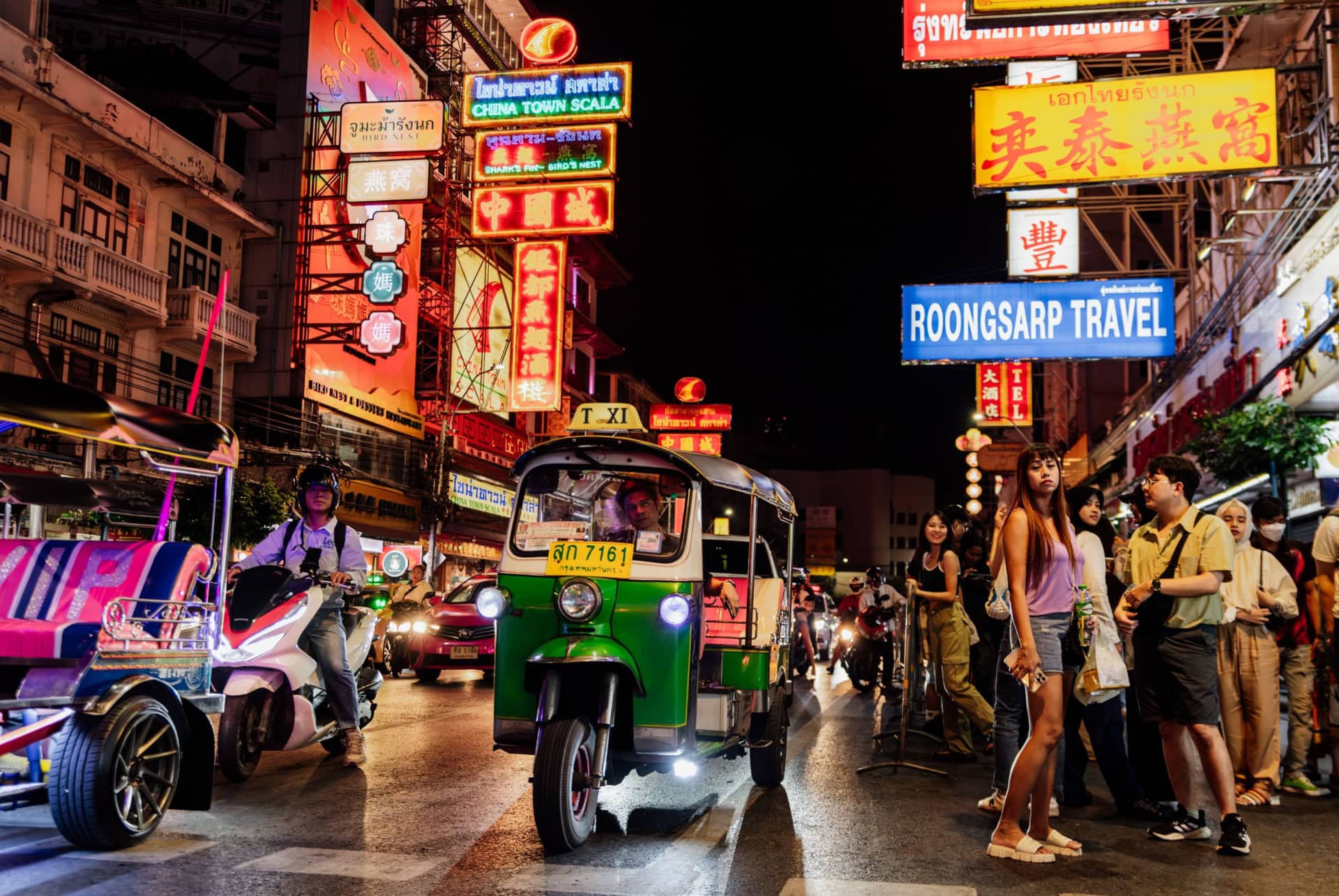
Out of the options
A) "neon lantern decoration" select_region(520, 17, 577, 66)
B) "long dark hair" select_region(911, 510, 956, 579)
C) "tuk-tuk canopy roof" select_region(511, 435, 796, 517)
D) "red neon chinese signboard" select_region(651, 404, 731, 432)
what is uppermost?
"neon lantern decoration" select_region(520, 17, 577, 66)

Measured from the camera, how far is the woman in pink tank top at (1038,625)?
5801mm

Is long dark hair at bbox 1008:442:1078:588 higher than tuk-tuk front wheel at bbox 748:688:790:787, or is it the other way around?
long dark hair at bbox 1008:442:1078:588

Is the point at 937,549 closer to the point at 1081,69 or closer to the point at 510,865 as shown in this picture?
the point at 510,865

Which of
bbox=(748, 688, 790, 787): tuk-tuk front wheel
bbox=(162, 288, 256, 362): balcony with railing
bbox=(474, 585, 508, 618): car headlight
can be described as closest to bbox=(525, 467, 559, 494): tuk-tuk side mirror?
bbox=(474, 585, 508, 618): car headlight

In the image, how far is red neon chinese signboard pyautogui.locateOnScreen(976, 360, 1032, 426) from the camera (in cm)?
2709

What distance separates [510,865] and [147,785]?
1847 millimetres

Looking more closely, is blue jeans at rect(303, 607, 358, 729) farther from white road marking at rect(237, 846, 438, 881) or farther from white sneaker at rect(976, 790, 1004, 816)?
white sneaker at rect(976, 790, 1004, 816)

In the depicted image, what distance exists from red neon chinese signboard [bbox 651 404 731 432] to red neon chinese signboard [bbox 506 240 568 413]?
27.8 m

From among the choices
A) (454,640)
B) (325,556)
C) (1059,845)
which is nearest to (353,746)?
(325,556)

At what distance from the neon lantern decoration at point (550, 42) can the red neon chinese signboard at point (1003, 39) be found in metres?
21.7

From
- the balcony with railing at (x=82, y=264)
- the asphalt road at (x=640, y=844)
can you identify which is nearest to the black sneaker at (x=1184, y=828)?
the asphalt road at (x=640, y=844)

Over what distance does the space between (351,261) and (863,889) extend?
27180mm

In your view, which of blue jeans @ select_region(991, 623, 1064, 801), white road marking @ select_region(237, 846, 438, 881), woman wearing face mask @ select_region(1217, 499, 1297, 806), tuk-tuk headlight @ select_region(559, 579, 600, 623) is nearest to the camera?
white road marking @ select_region(237, 846, 438, 881)

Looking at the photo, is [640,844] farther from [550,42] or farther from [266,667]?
[550,42]
